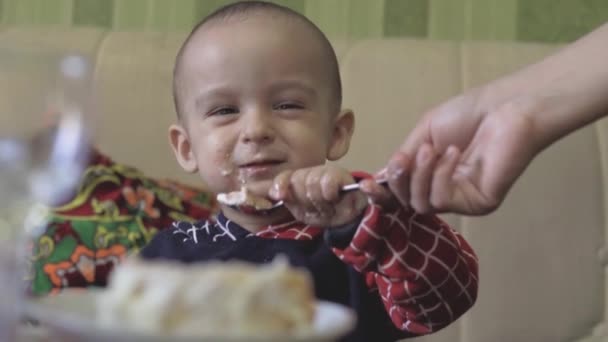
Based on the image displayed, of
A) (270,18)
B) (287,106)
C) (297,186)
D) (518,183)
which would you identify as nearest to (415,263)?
(297,186)

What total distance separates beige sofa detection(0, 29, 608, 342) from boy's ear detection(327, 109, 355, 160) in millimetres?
374

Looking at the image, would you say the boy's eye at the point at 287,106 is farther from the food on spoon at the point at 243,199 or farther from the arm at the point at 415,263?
the arm at the point at 415,263

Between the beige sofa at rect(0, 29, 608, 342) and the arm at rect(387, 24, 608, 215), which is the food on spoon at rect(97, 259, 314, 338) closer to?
the arm at rect(387, 24, 608, 215)

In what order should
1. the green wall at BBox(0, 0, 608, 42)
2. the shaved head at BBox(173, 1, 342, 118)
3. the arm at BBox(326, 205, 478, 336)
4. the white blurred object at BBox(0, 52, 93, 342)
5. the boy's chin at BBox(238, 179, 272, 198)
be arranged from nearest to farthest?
1. the white blurred object at BBox(0, 52, 93, 342)
2. the arm at BBox(326, 205, 478, 336)
3. the boy's chin at BBox(238, 179, 272, 198)
4. the shaved head at BBox(173, 1, 342, 118)
5. the green wall at BBox(0, 0, 608, 42)

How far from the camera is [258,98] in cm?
101

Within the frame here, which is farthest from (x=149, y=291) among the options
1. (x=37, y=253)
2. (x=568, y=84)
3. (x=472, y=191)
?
(x=37, y=253)

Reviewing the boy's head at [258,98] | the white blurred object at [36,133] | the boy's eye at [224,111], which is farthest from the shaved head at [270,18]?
the white blurred object at [36,133]

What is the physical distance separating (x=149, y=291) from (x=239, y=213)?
0.66 m

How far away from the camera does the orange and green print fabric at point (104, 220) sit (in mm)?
1374

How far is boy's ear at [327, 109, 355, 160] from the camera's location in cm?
111

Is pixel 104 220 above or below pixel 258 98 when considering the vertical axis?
below

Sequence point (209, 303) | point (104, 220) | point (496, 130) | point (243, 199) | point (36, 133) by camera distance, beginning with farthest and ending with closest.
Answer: point (104, 220) < point (243, 199) < point (496, 130) < point (36, 133) < point (209, 303)

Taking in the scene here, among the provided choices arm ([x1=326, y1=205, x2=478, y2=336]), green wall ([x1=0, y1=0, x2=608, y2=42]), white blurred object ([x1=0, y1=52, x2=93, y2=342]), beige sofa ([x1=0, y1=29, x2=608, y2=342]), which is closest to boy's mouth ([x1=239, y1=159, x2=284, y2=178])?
arm ([x1=326, y1=205, x2=478, y2=336])

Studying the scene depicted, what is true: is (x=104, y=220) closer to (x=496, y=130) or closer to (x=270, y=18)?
(x=270, y=18)
